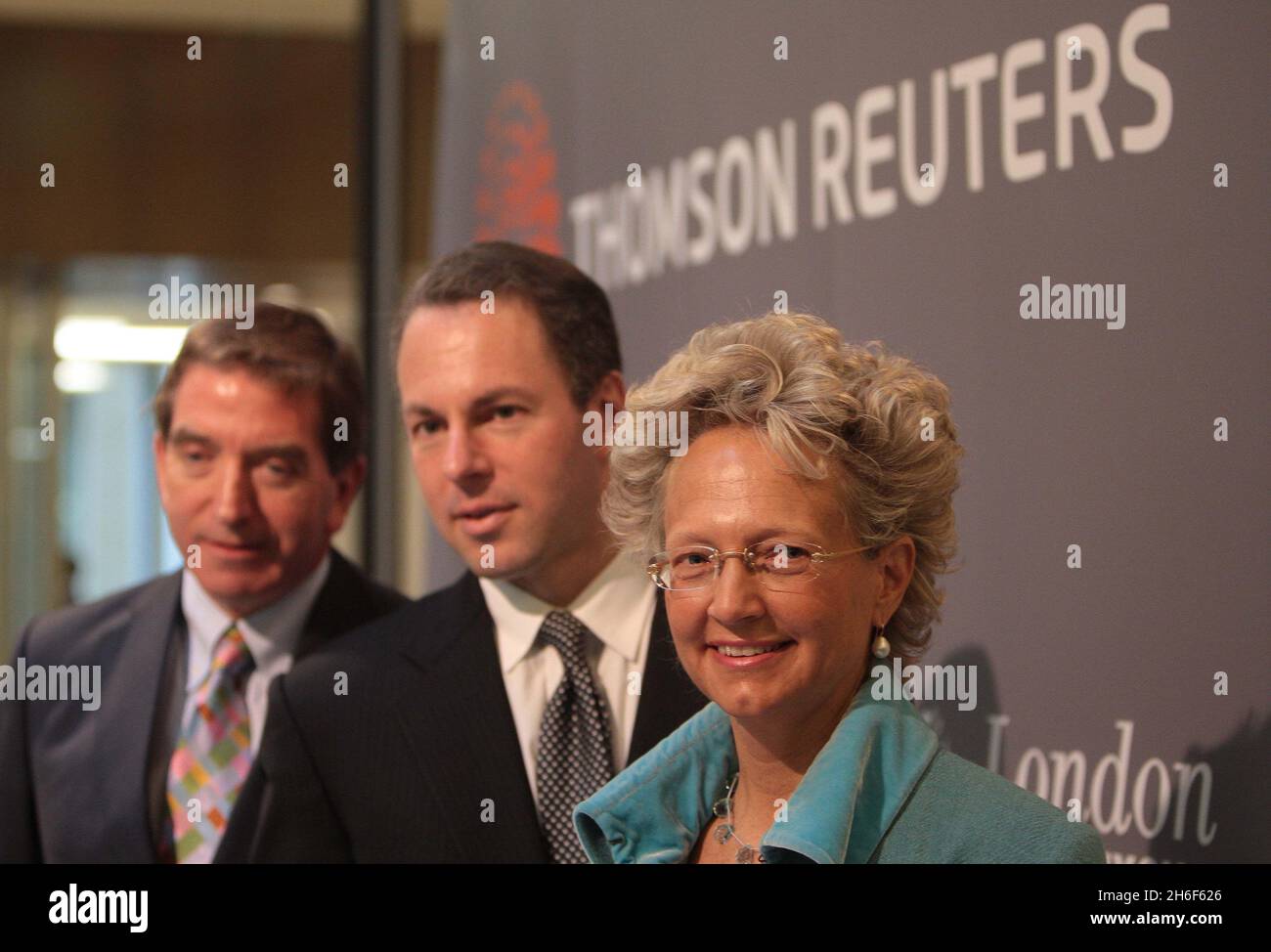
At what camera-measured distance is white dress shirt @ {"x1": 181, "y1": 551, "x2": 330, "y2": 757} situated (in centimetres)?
302

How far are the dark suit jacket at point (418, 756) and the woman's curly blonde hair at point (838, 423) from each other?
1.53 ft

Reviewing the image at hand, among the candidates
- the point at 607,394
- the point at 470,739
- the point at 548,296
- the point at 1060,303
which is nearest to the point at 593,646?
the point at 470,739

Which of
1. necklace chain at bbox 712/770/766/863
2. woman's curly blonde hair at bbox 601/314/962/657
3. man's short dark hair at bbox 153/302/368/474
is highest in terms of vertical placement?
Answer: man's short dark hair at bbox 153/302/368/474

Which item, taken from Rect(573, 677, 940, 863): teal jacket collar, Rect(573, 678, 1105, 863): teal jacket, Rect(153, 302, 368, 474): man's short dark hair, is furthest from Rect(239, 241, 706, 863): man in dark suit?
Rect(573, 678, 1105, 863): teal jacket

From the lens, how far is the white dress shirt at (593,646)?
8.64 ft

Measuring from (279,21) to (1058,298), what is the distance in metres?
3.47

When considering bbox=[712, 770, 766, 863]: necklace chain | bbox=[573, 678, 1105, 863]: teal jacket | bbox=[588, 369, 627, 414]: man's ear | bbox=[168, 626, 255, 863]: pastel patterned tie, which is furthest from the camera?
bbox=[168, 626, 255, 863]: pastel patterned tie

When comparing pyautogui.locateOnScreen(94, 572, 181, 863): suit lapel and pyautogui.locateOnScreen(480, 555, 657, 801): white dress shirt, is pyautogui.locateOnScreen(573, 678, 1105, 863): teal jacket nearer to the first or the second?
pyautogui.locateOnScreen(480, 555, 657, 801): white dress shirt

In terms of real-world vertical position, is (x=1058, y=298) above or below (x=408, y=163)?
below

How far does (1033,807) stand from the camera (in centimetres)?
223

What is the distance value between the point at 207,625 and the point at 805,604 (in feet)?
4.46

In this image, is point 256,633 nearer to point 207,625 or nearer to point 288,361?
point 207,625
